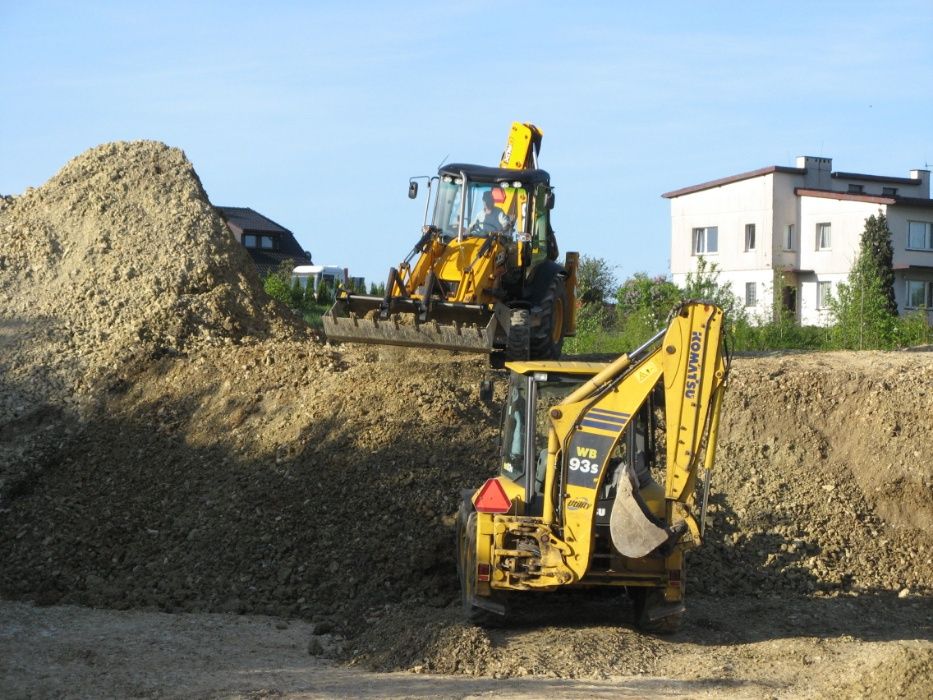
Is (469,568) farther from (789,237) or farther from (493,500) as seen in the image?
(789,237)

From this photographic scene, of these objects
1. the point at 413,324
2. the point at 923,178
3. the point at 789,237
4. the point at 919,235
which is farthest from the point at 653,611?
the point at 923,178

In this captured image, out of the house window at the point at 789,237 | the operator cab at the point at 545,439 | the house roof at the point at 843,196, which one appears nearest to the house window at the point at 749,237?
the house window at the point at 789,237

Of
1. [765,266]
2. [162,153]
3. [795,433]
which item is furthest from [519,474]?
[765,266]

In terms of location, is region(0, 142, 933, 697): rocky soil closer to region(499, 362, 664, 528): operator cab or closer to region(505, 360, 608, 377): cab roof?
region(499, 362, 664, 528): operator cab

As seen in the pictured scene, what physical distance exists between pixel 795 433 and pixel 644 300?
54.3 ft

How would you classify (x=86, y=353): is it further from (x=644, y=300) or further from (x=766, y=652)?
(x=644, y=300)

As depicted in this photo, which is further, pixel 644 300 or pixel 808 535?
pixel 644 300

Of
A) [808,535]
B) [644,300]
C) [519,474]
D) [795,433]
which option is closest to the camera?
[519,474]

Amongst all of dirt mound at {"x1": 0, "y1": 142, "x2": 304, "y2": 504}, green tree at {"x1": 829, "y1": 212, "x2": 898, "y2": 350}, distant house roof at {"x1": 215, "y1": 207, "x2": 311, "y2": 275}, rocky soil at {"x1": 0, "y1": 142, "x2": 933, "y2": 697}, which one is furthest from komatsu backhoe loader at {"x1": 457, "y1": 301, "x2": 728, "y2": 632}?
distant house roof at {"x1": 215, "y1": 207, "x2": 311, "y2": 275}

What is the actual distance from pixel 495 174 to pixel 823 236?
2879cm

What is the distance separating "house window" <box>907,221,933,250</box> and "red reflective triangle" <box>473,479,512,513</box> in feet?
115

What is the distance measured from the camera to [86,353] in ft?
53.1

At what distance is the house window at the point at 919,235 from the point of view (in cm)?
4034

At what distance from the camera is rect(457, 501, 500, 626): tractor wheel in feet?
28.8
